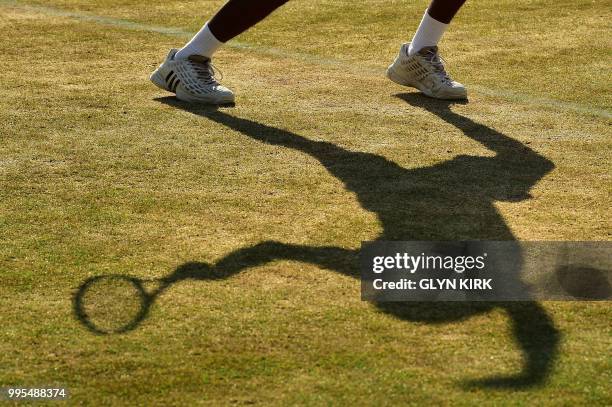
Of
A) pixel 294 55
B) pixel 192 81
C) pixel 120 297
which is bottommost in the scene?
pixel 294 55

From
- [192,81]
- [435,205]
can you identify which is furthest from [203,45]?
[435,205]

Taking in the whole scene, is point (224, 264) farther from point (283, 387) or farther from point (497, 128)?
point (497, 128)

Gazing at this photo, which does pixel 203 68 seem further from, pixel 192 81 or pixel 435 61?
pixel 435 61

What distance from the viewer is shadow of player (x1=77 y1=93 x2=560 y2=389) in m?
3.83

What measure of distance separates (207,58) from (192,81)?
0.27 m

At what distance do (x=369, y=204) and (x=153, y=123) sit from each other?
5.31 feet

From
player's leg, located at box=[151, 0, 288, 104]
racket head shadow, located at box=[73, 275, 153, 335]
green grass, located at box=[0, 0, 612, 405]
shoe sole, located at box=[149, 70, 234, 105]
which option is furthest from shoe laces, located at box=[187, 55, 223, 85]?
Result: racket head shadow, located at box=[73, 275, 153, 335]

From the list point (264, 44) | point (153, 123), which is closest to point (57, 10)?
point (264, 44)

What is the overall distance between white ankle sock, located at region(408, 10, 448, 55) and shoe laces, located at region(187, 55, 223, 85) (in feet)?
3.64

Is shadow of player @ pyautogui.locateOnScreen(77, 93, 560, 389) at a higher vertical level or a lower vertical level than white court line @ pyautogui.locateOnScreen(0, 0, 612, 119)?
higher

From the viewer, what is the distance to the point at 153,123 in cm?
613

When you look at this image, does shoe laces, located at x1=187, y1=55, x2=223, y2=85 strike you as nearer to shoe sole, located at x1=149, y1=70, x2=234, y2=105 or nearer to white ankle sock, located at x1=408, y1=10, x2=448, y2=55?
shoe sole, located at x1=149, y1=70, x2=234, y2=105

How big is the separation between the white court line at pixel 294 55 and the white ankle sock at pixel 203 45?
956 millimetres
